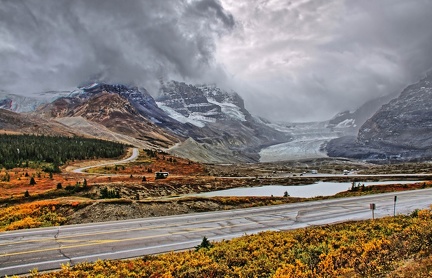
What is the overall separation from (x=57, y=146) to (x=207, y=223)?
108275 millimetres

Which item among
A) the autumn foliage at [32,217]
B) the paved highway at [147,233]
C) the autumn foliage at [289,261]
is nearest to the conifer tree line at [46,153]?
the autumn foliage at [32,217]

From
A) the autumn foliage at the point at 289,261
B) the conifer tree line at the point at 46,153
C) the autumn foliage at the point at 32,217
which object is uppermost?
the conifer tree line at the point at 46,153

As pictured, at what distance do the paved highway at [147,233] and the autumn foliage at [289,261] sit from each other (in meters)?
2.39

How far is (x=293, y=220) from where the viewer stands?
1078 inches

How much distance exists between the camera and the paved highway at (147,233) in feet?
54.9

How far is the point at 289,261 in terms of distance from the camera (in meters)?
14.6

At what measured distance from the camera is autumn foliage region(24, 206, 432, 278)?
11.6m

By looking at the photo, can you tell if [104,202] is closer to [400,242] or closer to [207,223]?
[207,223]

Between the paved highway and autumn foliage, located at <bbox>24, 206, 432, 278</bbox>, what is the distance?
239 centimetres

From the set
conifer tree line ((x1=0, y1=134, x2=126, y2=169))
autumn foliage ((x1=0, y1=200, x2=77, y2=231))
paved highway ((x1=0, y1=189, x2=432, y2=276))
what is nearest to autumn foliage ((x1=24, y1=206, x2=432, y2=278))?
paved highway ((x1=0, y1=189, x2=432, y2=276))

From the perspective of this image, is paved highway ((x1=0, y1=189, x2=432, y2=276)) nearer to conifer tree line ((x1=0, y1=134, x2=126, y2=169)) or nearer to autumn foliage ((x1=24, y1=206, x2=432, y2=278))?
autumn foliage ((x1=24, y1=206, x2=432, y2=278))

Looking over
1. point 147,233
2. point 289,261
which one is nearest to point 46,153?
point 147,233

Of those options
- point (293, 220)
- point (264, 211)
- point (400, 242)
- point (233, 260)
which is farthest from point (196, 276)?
point (264, 211)

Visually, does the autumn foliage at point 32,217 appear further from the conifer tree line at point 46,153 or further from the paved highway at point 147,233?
the conifer tree line at point 46,153
